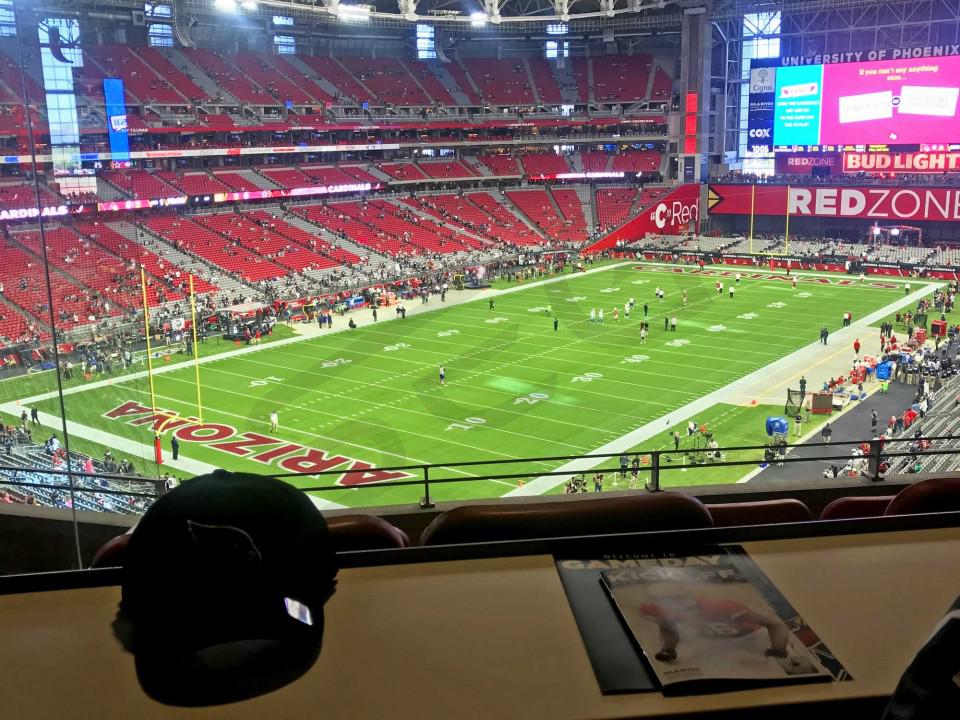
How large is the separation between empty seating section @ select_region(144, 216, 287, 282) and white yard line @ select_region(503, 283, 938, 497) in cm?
2514

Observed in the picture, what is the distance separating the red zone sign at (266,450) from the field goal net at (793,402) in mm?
→ 11074

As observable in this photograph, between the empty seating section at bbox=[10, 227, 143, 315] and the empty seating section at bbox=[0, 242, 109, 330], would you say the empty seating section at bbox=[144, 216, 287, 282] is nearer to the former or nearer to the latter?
the empty seating section at bbox=[10, 227, 143, 315]

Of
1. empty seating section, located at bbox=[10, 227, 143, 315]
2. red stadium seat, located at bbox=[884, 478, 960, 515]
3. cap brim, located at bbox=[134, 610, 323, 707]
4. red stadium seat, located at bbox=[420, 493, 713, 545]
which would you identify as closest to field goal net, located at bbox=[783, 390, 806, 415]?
red stadium seat, located at bbox=[884, 478, 960, 515]

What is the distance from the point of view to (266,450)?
23.7 m

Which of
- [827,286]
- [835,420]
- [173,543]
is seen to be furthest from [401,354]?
[173,543]

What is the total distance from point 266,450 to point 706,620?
22273 mm

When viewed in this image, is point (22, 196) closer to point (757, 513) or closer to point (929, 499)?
point (757, 513)

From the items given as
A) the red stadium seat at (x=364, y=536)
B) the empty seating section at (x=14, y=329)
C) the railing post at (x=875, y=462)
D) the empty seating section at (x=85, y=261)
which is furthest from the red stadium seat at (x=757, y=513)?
the empty seating section at (x=14, y=329)

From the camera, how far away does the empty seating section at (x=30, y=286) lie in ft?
12.4

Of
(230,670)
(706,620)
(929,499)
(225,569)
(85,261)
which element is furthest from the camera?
(85,261)

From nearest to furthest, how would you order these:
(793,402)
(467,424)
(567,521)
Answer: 1. (567,521)
2. (467,424)
3. (793,402)

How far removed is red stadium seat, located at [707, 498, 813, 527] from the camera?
12.7 feet

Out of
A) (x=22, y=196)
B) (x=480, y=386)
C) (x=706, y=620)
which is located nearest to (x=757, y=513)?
(x=706, y=620)

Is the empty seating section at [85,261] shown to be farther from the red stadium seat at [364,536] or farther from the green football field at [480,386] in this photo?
the green football field at [480,386]
